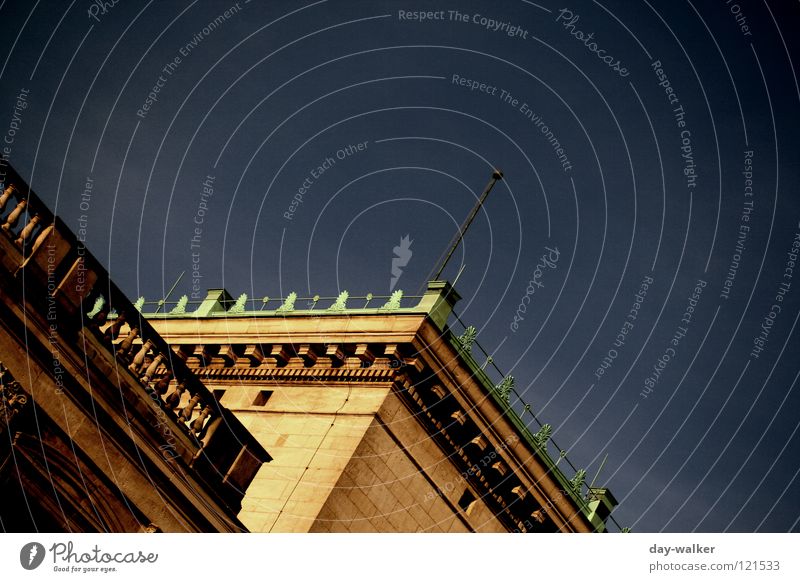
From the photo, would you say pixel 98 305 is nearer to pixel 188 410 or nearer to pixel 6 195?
pixel 6 195

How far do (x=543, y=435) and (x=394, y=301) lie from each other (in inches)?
A: 317

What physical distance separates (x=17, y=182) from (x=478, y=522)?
21.5 metres

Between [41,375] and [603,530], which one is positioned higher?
[603,530]

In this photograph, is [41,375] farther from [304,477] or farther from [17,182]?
[304,477]

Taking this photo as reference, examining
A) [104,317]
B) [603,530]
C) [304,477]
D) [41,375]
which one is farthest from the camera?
[603,530]

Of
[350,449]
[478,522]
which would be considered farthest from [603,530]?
[350,449]

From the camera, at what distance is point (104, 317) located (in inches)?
746

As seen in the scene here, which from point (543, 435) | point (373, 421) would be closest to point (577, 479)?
point (543, 435)

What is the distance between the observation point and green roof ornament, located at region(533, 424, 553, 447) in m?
35.2

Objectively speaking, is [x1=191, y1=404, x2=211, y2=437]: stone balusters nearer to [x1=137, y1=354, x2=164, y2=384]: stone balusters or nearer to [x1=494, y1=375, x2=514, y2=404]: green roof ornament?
[x1=137, y1=354, x2=164, y2=384]: stone balusters
